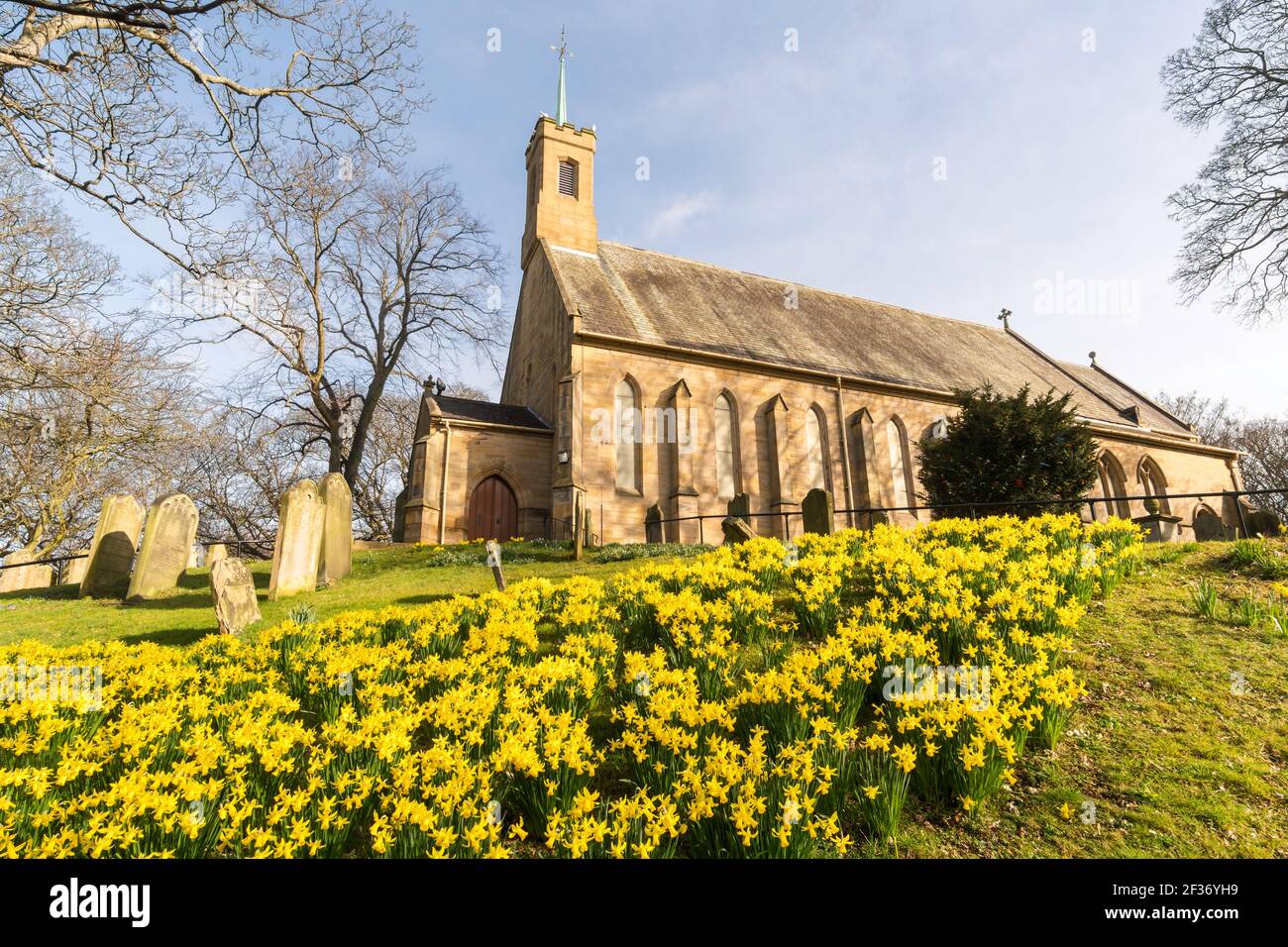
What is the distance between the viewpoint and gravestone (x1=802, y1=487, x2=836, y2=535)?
1107cm

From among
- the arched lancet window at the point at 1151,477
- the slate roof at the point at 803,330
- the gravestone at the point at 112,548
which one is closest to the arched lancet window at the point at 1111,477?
the arched lancet window at the point at 1151,477

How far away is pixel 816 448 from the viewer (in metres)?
23.4

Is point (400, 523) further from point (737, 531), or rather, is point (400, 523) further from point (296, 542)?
point (737, 531)

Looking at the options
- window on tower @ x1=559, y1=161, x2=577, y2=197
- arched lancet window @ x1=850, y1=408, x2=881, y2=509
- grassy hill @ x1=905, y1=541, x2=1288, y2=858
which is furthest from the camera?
window on tower @ x1=559, y1=161, x2=577, y2=197

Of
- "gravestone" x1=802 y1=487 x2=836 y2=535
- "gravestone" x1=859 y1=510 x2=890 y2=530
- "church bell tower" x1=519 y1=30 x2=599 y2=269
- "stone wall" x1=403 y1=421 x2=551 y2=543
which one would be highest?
"church bell tower" x1=519 y1=30 x2=599 y2=269

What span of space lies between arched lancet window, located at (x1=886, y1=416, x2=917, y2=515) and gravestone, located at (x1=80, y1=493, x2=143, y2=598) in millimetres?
23758

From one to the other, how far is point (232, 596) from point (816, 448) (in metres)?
20.0

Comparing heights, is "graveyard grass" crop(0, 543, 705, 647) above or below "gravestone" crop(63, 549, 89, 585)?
below

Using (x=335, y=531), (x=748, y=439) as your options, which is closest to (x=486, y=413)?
(x=748, y=439)

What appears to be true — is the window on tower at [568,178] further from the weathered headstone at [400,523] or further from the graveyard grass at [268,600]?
the graveyard grass at [268,600]

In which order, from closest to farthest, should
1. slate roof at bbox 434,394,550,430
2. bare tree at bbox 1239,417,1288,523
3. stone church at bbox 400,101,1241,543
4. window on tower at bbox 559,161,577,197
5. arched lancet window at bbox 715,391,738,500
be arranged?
stone church at bbox 400,101,1241,543, slate roof at bbox 434,394,550,430, arched lancet window at bbox 715,391,738,500, window on tower at bbox 559,161,577,197, bare tree at bbox 1239,417,1288,523

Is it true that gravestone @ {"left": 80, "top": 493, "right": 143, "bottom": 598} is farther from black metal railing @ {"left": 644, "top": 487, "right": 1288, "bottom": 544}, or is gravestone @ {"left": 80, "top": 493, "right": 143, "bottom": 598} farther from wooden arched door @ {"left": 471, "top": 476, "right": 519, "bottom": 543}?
black metal railing @ {"left": 644, "top": 487, "right": 1288, "bottom": 544}

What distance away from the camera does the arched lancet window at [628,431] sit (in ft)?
66.1

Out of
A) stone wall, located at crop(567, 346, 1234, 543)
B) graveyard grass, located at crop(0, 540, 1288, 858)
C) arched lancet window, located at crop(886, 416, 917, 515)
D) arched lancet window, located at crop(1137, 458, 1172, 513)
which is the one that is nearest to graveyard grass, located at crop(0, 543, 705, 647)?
graveyard grass, located at crop(0, 540, 1288, 858)
